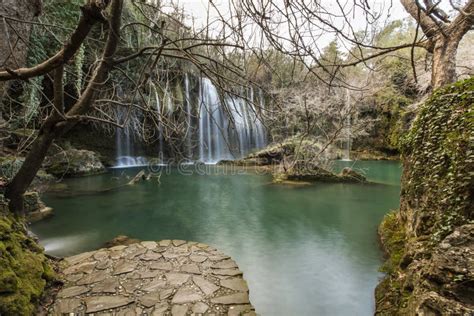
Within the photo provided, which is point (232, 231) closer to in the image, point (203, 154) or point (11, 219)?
point (11, 219)

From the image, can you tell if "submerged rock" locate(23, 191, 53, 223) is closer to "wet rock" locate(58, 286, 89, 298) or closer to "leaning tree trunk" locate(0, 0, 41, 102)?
"wet rock" locate(58, 286, 89, 298)

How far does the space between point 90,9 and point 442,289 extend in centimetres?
244

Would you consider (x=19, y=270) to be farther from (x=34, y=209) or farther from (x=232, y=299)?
(x=34, y=209)

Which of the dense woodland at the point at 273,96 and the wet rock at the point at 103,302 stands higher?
the dense woodland at the point at 273,96

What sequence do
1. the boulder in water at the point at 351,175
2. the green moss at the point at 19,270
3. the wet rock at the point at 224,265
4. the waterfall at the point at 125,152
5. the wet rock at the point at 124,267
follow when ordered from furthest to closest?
the waterfall at the point at 125,152 → the boulder in water at the point at 351,175 → the wet rock at the point at 224,265 → the wet rock at the point at 124,267 → the green moss at the point at 19,270

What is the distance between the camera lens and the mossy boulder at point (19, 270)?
1952 millimetres

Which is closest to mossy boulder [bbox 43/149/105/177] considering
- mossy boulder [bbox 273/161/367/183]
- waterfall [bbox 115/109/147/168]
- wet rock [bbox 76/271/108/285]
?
waterfall [bbox 115/109/147/168]

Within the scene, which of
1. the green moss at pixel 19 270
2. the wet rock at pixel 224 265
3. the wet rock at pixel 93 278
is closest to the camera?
the green moss at pixel 19 270

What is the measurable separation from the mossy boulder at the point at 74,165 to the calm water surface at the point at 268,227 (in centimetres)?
80

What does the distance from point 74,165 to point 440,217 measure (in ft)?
37.7

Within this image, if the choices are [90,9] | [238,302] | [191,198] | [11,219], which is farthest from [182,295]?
[191,198]

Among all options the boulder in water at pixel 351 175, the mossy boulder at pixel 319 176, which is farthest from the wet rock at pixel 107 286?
the boulder in water at pixel 351 175

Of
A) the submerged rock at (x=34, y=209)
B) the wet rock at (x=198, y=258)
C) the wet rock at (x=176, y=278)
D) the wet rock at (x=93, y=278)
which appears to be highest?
the submerged rock at (x=34, y=209)

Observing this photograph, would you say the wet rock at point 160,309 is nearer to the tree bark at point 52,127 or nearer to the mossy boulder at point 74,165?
the tree bark at point 52,127
